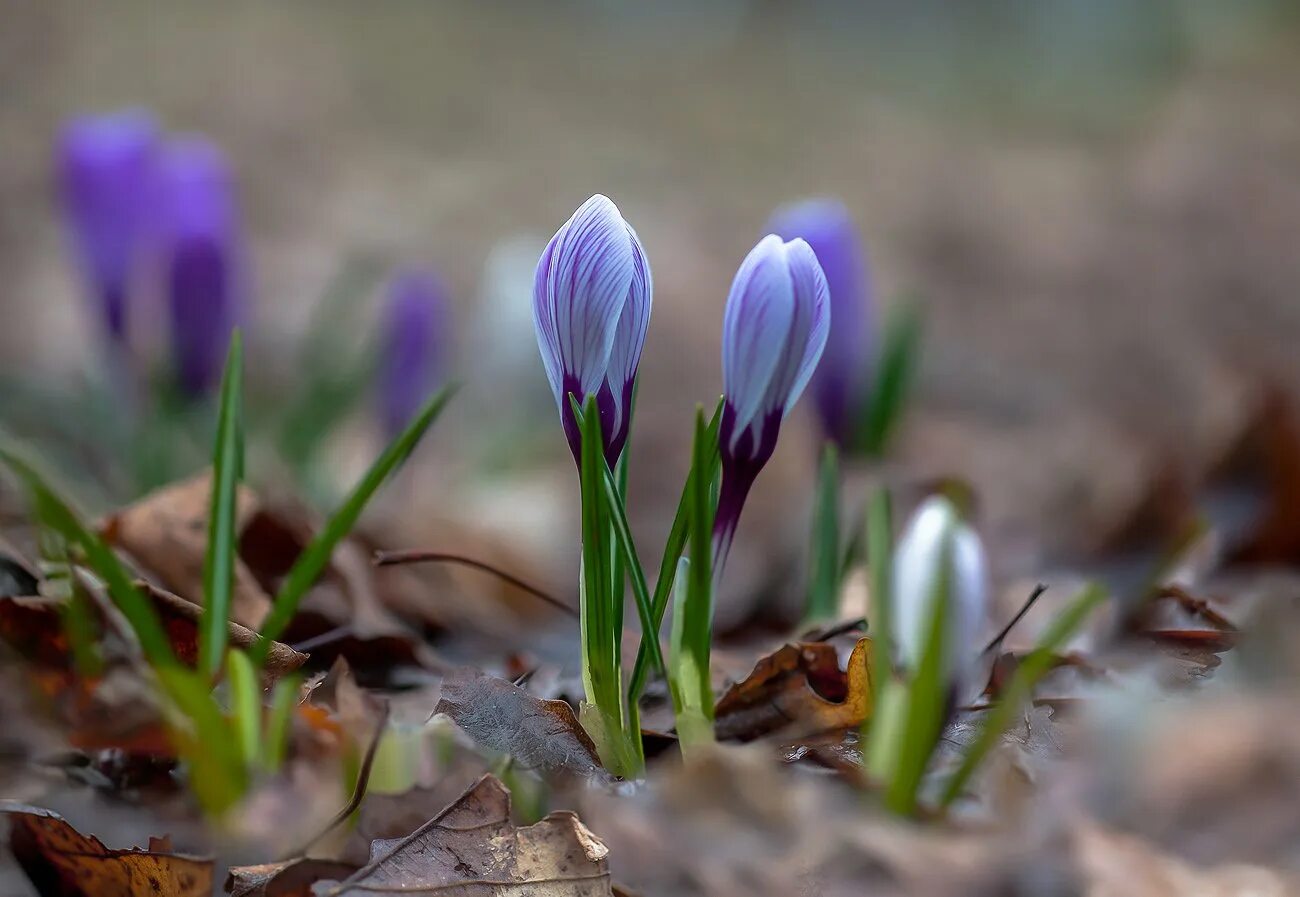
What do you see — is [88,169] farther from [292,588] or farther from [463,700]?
[463,700]

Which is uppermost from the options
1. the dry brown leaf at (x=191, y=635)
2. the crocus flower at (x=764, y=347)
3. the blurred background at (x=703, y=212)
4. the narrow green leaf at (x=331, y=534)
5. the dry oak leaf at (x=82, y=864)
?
the crocus flower at (x=764, y=347)

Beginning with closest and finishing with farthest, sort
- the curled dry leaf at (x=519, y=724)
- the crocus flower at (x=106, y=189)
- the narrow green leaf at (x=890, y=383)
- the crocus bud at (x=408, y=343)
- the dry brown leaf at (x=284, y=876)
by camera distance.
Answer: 1. the dry brown leaf at (x=284, y=876)
2. the curled dry leaf at (x=519, y=724)
3. the crocus flower at (x=106, y=189)
4. the narrow green leaf at (x=890, y=383)
5. the crocus bud at (x=408, y=343)

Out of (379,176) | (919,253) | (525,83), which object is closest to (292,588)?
(919,253)

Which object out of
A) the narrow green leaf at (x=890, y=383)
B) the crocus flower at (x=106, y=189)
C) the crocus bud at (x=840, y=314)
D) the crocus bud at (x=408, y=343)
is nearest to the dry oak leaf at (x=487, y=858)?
the crocus bud at (x=840, y=314)

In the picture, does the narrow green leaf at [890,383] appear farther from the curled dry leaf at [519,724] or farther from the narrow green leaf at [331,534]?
the curled dry leaf at [519,724]

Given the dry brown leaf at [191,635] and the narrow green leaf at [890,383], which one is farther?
the narrow green leaf at [890,383]

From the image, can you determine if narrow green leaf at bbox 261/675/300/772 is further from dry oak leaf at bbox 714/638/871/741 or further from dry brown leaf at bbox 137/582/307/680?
dry oak leaf at bbox 714/638/871/741
